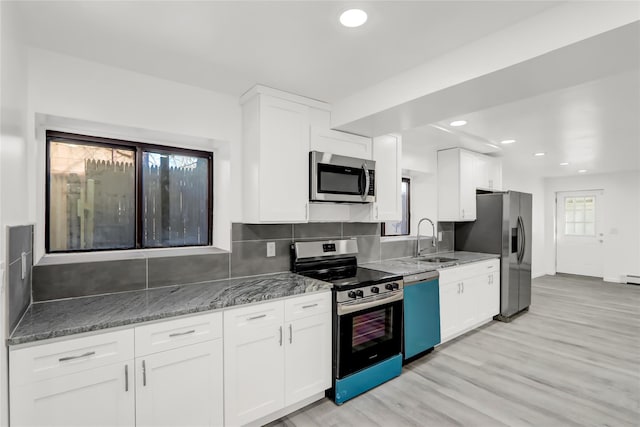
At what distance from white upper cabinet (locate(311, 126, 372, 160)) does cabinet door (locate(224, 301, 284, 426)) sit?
4.69ft

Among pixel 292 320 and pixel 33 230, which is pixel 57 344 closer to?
pixel 33 230

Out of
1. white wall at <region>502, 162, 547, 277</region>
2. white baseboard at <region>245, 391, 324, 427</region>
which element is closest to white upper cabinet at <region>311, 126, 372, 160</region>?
white baseboard at <region>245, 391, 324, 427</region>

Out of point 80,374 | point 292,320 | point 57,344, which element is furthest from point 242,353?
point 57,344

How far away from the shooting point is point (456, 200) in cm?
434

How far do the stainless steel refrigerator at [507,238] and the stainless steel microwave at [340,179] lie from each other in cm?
234

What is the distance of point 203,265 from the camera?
2463 mm

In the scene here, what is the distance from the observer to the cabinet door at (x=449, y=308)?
11.2 feet

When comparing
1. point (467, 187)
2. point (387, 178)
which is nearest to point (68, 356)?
point (387, 178)

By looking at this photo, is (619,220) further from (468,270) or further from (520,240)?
(468,270)

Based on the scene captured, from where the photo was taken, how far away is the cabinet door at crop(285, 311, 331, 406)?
221 cm

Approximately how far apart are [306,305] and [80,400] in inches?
52.5

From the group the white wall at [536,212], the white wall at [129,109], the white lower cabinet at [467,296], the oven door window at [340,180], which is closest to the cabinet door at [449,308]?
the white lower cabinet at [467,296]

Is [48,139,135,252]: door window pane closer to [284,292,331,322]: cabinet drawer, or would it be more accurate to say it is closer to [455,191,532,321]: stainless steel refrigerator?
[284,292,331,322]: cabinet drawer

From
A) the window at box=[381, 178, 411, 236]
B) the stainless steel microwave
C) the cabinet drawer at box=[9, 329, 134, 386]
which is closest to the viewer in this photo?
the cabinet drawer at box=[9, 329, 134, 386]
